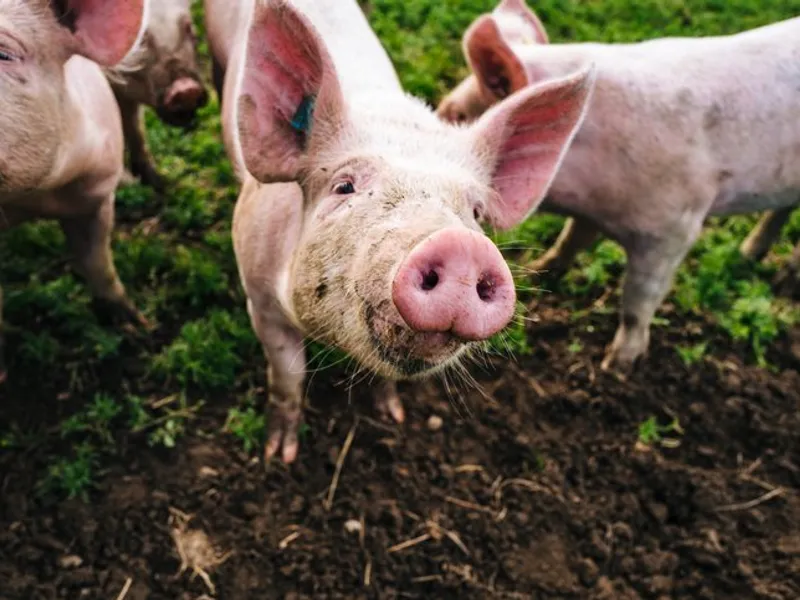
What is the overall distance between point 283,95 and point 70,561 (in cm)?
210

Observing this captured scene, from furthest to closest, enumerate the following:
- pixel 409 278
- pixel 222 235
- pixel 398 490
Answer: 1. pixel 222 235
2. pixel 398 490
3. pixel 409 278

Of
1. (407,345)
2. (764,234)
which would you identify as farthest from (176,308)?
(764,234)

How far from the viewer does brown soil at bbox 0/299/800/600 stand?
323 cm

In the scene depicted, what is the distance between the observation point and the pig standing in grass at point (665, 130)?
11.6 ft

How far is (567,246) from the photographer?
458cm

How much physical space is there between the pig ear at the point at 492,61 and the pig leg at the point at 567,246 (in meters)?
1.02

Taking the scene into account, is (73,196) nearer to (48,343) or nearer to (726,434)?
(48,343)

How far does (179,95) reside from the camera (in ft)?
12.9

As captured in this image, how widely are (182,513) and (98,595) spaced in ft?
1.49

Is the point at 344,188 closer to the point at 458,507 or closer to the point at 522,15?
the point at 458,507

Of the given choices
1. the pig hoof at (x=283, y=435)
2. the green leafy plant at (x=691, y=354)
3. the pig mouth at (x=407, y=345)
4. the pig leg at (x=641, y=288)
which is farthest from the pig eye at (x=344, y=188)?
the green leafy plant at (x=691, y=354)

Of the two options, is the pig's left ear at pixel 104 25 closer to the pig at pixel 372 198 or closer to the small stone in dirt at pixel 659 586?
the pig at pixel 372 198

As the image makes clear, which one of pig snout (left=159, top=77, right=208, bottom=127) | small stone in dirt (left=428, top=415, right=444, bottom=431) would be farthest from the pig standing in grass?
pig snout (left=159, top=77, right=208, bottom=127)

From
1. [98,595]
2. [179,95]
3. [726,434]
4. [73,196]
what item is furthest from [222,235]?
[726,434]
